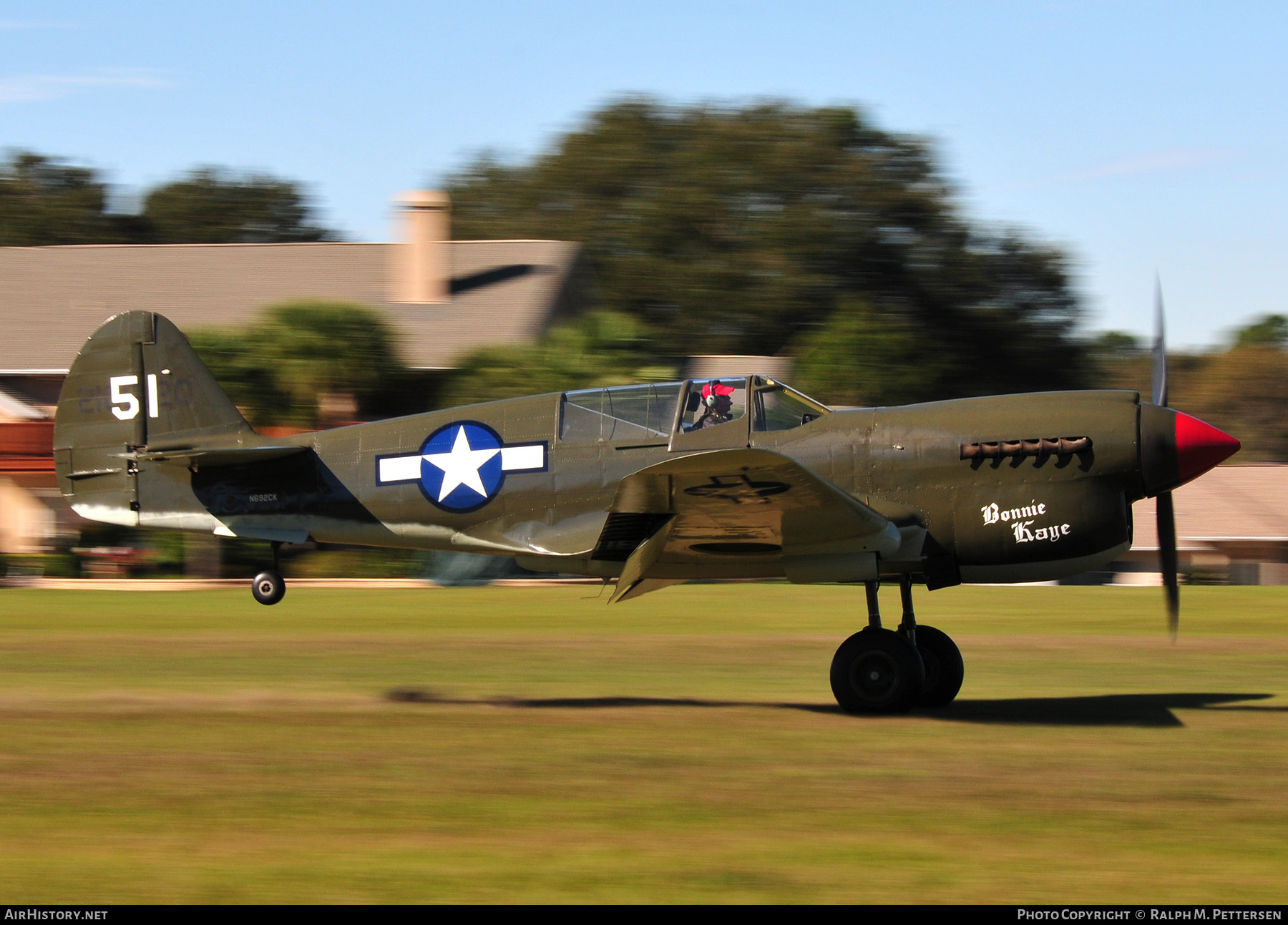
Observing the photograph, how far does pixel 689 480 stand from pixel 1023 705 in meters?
3.50

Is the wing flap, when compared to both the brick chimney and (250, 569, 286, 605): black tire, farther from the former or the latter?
the brick chimney

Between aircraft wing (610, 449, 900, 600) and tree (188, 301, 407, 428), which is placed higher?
tree (188, 301, 407, 428)

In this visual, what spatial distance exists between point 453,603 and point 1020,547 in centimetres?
1270

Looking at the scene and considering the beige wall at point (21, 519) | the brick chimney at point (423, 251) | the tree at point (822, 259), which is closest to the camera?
the beige wall at point (21, 519)

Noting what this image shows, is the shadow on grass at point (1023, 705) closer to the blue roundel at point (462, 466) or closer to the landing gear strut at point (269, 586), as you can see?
the landing gear strut at point (269, 586)

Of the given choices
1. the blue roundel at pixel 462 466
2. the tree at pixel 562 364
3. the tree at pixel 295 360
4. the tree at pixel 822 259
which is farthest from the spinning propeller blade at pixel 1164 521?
the tree at pixel 822 259

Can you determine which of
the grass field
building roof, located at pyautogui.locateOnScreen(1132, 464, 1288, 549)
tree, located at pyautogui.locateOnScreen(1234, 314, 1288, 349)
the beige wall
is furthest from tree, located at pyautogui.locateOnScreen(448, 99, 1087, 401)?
tree, located at pyautogui.locateOnScreen(1234, 314, 1288, 349)

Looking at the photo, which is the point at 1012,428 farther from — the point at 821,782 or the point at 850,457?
the point at 821,782

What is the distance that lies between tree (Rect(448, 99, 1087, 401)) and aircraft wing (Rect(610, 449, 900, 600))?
37.0 m

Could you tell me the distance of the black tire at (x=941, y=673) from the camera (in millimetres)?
9609

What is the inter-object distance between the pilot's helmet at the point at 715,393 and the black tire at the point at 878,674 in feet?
6.32

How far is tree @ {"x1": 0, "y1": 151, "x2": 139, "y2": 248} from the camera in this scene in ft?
201
